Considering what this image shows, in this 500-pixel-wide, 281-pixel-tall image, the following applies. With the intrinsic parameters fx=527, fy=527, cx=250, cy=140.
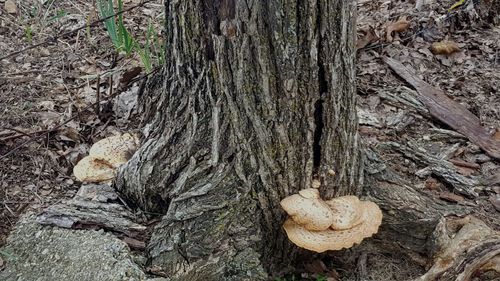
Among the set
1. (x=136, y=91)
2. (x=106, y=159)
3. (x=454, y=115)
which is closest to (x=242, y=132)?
(x=106, y=159)

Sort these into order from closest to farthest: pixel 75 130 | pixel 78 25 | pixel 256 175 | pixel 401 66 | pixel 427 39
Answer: pixel 256 175, pixel 75 130, pixel 401 66, pixel 427 39, pixel 78 25

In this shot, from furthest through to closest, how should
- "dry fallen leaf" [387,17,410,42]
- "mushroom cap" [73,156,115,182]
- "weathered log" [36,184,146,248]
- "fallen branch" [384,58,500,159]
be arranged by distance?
1. "dry fallen leaf" [387,17,410,42]
2. "fallen branch" [384,58,500,159]
3. "mushroom cap" [73,156,115,182]
4. "weathered log" [36,184,146,248]

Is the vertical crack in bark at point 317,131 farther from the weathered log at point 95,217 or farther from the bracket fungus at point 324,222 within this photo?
the weathered log at point 95,217

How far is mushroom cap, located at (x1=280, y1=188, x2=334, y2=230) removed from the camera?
2553 millimetres

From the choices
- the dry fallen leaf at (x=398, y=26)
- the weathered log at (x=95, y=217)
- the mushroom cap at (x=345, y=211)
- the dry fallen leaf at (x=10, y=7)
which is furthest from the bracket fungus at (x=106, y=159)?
the dry fallen leaf at (x=10, y=7)

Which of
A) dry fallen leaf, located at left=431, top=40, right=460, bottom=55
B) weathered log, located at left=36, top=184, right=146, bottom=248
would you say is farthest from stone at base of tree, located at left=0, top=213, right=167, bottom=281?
dry fallen leaf, located at left=431, top=40, right=460, bottom=55

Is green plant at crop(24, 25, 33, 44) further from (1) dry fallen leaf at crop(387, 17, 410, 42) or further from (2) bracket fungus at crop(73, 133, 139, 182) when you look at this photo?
(1) dry fallen leaf at crop(387, 17, 410, 42)

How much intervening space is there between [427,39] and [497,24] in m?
0.77

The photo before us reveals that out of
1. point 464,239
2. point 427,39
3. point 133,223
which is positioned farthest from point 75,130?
point 427,39

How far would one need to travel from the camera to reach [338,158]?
2.78m

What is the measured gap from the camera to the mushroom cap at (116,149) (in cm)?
332

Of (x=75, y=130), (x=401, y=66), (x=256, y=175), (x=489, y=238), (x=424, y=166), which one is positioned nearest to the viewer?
(x=256, y=175)

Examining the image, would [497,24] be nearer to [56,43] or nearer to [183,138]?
[183,138]

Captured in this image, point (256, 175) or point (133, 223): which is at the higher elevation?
point (256, 175)
